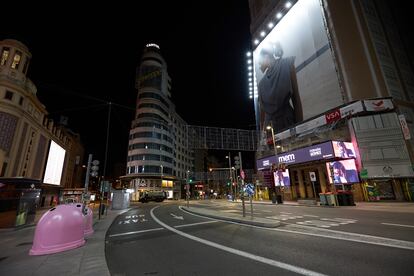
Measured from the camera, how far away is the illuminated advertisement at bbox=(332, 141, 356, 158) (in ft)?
94.0

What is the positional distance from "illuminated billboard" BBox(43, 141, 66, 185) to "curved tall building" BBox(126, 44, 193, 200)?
2417cm

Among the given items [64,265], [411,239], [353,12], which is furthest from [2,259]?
[353,12]

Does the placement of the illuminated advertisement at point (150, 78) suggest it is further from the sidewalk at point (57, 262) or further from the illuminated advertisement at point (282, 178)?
the sidewalk at point (57, 262)

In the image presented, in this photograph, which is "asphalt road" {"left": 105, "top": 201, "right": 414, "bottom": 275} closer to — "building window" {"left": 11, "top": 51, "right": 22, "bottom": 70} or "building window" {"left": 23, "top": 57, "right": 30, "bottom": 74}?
"building window" {"left": 11, "top": 51, "right": 22, "bottom": 70}

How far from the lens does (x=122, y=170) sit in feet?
394

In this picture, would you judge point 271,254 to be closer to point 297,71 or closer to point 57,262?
point 57,262

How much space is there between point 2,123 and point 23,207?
23310mm

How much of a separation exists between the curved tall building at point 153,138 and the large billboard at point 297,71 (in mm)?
25185

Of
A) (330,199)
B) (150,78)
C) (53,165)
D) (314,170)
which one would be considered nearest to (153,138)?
(150,78)

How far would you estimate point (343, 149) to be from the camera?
29000mm

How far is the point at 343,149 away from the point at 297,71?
2135cm

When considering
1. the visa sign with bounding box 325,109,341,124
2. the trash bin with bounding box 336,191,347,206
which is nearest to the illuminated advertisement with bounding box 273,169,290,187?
the visa sign with bounding box 325,109,341,124

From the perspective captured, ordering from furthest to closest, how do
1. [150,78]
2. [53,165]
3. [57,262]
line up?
1. [150,78]
2. [53,165]
3. [57,262]

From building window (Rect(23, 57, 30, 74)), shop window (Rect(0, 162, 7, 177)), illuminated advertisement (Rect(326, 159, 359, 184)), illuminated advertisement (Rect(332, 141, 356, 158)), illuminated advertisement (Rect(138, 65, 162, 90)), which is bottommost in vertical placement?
illuminated advertisement (Rect(326, 159, 359, 184))
